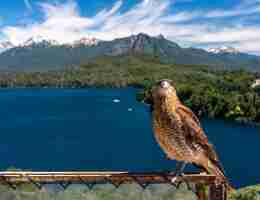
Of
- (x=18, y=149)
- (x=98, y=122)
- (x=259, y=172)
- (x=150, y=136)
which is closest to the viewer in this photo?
(x=259, y=172)

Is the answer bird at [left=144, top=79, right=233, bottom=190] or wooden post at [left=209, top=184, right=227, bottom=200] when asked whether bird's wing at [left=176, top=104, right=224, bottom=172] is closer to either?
bird at [left=144, top=79, right=233, bottom=190]

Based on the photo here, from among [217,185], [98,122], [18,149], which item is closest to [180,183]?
[217,185]

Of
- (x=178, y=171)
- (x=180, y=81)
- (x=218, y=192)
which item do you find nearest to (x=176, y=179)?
(x=178, y=171)

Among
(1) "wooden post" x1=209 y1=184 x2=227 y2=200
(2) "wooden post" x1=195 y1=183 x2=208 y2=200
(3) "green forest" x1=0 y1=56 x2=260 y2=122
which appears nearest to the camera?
(1) "wooden post" x1=209 y1=184 x2=227 y2=200

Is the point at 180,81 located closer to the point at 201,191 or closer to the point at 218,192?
the point at 201,191

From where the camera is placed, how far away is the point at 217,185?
2023 millimetres

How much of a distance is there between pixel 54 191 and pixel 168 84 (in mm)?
778

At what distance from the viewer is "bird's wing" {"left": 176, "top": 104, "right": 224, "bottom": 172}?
7.18 feet

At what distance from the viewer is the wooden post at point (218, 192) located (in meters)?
1.98

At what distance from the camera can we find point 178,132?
7.14 ft

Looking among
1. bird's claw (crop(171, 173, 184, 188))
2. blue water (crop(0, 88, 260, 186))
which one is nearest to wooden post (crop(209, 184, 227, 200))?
bird's claw (crop(171, 173, 184, 188))

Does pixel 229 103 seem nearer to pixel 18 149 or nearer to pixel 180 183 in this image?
pixel 18 149

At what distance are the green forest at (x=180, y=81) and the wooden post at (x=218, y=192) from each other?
869mm

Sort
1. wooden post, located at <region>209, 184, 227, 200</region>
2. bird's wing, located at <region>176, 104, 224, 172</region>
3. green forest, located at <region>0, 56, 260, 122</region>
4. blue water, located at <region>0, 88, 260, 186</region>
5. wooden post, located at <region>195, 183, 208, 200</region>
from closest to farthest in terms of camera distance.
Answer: wooden post, located at <region>209, 184, 227, 200</region>, wooden post, located at <region>195, 183, 208, 200</region>, bird's wing, located at <region>176, 104, 224, 172</region>, blue water, located at <region>0, 88, 260, 186</region>, green forest, located at <region>0, 56, 260, 122</region>
